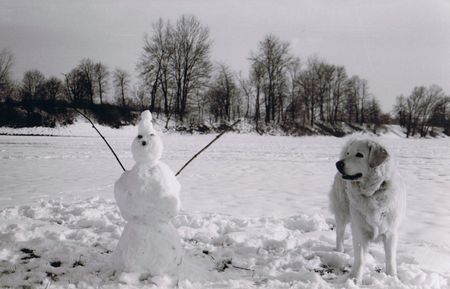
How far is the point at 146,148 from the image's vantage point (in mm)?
2797

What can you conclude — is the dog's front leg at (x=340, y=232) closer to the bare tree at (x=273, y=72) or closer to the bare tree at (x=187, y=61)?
the bare tree at (x=187, y=61)

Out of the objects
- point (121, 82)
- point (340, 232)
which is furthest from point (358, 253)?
point (121, 82)

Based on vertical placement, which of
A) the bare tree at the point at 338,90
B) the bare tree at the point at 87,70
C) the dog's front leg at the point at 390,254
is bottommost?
the dog's front leg at the point at 390,254

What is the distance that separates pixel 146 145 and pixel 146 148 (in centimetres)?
3

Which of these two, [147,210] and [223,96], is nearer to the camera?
[147,210]

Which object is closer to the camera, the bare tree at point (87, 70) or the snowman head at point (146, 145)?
the snowman head at point (146, 145)

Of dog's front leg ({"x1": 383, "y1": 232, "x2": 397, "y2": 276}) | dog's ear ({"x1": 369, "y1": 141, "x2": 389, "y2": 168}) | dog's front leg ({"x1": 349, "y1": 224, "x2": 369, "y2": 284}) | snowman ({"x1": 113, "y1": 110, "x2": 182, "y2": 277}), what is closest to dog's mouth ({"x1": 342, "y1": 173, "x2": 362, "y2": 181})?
dog's ear ({"x1": 369, "y1": 141, "x2": 389, "y2": 168})

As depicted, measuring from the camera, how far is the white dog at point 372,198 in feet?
9.60

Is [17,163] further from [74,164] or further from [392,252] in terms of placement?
[392,252]

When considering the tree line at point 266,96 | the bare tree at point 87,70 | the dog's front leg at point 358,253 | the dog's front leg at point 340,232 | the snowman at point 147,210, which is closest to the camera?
the snowman at point 147,210

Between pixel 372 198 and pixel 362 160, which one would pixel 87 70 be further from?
pixel 372 198

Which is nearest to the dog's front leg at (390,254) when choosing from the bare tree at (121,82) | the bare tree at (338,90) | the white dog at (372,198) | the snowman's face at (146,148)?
the white dog at (372,198)

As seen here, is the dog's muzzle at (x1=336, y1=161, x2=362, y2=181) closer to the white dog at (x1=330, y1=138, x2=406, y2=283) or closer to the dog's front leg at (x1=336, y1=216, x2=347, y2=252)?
the white dog at (x1=330, y1=138, x2=406, y2=283)

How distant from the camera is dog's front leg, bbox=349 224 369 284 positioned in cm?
288
